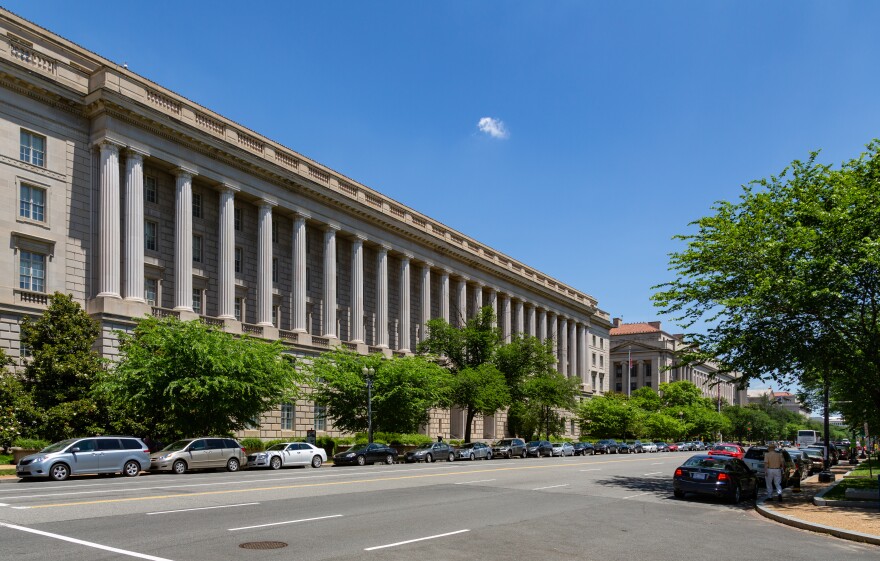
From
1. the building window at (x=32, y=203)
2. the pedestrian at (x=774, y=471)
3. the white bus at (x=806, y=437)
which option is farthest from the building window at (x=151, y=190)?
the white bus at (x=806, y=437)

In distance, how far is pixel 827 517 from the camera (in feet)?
58.6

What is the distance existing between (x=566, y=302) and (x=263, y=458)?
244ft

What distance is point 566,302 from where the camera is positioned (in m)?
105

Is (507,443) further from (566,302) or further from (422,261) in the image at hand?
(566,302)

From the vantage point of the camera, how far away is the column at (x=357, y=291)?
2400 inches

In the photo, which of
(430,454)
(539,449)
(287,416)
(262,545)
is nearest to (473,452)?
(430,454)

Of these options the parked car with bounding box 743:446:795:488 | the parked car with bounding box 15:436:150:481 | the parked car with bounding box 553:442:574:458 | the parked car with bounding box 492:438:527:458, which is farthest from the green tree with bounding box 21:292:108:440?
the parked car with bounding box 553:442:574:458

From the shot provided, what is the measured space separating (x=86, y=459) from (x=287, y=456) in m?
10.9

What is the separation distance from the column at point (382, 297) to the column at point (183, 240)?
2100cm

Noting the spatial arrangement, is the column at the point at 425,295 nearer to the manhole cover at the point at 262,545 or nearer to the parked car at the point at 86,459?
the parked car at the point at 86,459

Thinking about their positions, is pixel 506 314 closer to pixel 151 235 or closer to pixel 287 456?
pixel 151 235

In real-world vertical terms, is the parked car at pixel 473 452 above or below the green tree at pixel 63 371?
below

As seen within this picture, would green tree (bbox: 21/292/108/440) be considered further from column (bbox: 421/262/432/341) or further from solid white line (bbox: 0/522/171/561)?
column (bbox: 421/262/432/341)

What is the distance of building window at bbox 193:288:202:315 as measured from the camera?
48747 millimetres
